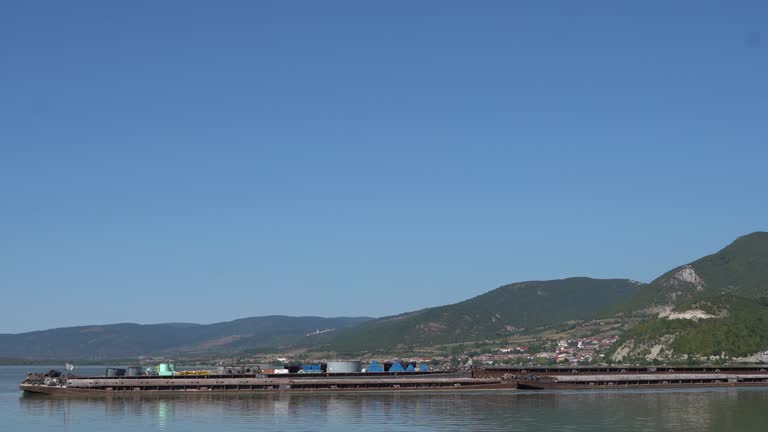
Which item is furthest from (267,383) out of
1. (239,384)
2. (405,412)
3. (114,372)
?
(405,412)

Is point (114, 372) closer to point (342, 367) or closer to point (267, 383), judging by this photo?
point (267, 383)

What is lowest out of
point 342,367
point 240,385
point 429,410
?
point 429,410

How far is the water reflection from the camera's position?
117188mm

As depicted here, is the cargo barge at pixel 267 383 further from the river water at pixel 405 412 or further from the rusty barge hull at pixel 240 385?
the river water at pixel 405 412

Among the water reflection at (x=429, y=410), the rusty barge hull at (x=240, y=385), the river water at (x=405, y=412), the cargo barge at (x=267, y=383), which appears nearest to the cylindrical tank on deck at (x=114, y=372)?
the cargo barge at (x=267, y=383)

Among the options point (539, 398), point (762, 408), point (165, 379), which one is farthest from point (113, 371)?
point (762, 408)

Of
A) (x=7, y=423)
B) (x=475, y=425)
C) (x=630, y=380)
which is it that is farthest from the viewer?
(x=630, y=380)

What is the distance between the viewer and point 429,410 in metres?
136

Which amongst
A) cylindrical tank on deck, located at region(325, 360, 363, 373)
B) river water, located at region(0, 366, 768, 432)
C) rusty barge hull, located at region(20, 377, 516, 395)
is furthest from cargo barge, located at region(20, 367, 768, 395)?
river water, located at region(0, 366, 768, 432)

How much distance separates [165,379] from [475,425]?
85.4 m

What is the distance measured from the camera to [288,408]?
142 metres

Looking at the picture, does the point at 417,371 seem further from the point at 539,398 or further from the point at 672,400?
the point at 672,400

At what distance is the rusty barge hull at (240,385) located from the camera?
178 metres

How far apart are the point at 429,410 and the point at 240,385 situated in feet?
182
